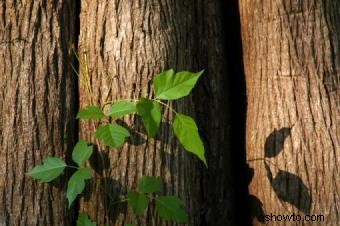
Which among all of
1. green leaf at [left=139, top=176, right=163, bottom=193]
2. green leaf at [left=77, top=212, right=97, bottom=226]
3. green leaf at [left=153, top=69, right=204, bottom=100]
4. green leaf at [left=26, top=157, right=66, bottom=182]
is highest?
green leaf at [left=153, top=69, right=204, bottom=100]

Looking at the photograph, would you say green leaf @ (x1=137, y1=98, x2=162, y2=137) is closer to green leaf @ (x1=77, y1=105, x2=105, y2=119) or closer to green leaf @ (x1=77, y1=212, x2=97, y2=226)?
green leaf @ (x1=77, y1=105, x2=105, y2=119)

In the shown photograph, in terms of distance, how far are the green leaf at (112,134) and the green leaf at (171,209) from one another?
0.95 feet

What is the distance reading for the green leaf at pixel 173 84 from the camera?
179cm

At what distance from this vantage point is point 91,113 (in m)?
1.89

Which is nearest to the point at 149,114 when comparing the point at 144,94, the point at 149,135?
the point at 149,135

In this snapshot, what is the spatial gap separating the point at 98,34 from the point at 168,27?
314mm

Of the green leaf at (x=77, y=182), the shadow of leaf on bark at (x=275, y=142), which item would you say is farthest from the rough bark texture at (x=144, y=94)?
the shadow of leaf on bark at (x=275, y=142)

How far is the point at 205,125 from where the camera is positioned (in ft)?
7.35

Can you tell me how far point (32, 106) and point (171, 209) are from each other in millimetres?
744

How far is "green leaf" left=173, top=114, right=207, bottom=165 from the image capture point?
1.76 metres

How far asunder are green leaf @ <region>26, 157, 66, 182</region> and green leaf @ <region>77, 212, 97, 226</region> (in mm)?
199

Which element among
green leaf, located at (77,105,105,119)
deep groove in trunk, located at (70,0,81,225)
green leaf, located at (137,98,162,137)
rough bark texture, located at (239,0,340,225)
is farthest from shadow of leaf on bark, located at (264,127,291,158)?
deep groove in trunk, located at (70,0,81,225)

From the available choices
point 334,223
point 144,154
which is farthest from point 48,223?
point 334,223

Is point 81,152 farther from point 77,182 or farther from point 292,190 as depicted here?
point 292,190
